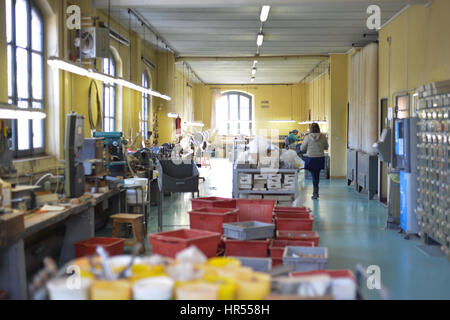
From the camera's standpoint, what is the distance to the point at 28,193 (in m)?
4.84

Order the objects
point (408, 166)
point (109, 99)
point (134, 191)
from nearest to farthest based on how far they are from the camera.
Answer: point (408, 166), point (134, 191), point (109, 99)

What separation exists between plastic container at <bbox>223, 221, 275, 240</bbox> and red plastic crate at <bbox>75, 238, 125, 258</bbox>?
50.1 inches

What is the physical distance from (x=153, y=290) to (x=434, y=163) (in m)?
4.90

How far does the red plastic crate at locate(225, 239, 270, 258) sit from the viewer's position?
4809 mm

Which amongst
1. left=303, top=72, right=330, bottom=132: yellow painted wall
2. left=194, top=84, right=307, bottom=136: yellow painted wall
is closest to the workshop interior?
left=303, top=72, right=330, bottom=132: yellow painted wall

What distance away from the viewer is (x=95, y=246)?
532 cm

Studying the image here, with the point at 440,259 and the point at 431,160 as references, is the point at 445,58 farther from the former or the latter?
the point at 440,259

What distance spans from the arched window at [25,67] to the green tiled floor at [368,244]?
2.21 meters

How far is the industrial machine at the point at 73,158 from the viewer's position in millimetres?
5539

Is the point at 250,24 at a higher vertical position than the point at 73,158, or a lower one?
higher

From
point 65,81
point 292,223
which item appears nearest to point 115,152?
point 65,81

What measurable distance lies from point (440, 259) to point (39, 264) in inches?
179

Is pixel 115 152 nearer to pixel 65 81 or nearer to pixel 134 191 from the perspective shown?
pixel 134 191

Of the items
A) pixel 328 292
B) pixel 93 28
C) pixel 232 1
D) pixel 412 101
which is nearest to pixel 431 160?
pixel 412 101
